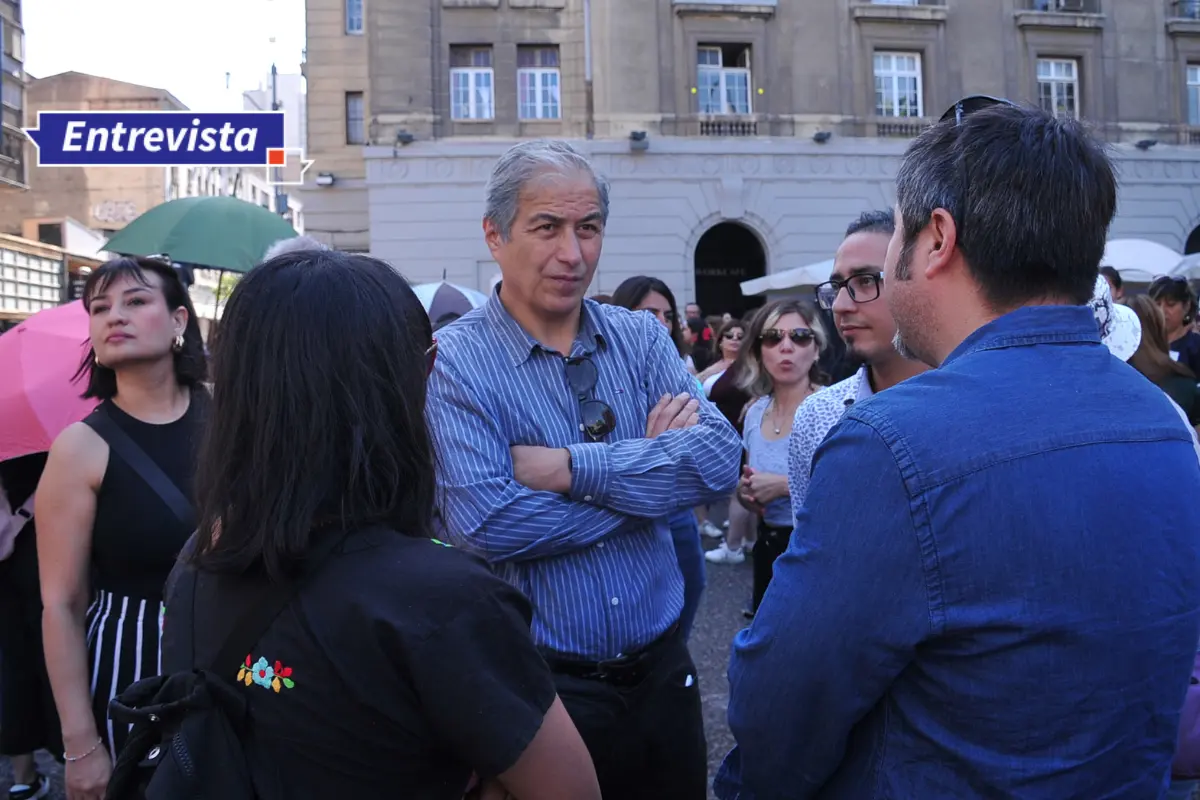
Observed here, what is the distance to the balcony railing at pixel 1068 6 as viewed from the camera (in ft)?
72.2

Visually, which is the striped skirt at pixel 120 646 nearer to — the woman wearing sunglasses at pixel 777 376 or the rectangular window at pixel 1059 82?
the woman wearing sunglasses at pixel 777 376

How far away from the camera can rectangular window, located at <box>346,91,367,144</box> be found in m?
26.3

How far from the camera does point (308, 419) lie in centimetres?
132

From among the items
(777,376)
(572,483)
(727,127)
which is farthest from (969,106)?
(727,127)

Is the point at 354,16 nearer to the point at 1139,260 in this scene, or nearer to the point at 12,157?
the point at 12,157

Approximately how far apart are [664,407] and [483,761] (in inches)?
49.7

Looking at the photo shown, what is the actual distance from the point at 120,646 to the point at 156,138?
246 inches

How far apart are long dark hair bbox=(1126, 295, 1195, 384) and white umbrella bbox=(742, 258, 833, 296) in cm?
980

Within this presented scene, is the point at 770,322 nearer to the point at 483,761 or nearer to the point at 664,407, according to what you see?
the point at 664,407

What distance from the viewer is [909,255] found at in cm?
143

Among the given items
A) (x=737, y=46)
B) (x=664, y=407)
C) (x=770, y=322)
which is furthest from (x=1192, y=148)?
(x=664, y=407)

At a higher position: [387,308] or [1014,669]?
[387,308]

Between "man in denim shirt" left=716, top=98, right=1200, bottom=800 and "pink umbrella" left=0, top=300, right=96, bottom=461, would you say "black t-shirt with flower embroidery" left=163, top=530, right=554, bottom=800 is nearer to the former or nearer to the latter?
"man in denim shirt" left=716, top=98, right=1200, bottom=800

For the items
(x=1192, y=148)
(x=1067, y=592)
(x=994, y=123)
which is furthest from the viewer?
(x=1192, y=148)
